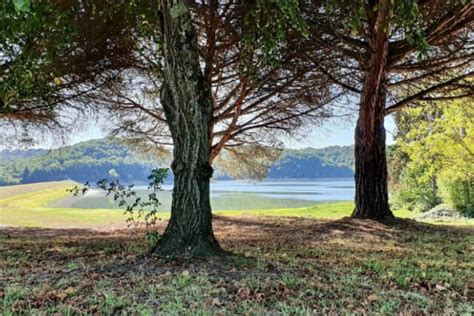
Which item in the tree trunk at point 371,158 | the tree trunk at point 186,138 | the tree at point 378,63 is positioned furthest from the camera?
the tree trunk at point 371,158

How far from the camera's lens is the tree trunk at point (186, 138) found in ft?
11.3

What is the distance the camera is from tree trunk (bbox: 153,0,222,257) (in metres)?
3.45

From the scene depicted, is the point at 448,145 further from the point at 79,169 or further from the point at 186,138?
the point at 79,169

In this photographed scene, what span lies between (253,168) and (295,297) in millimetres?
10098

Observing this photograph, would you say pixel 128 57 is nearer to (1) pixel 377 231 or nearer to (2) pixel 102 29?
(2) pixel 102 29

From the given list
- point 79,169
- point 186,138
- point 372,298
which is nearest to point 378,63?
point 186,138

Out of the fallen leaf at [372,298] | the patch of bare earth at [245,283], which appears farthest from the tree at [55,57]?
the fallen leaf at [372,298]

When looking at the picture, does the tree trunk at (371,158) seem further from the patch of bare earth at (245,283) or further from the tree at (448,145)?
the tree at (448,145)

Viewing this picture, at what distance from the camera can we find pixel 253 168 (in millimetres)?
12555

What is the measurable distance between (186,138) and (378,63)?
4301 mm

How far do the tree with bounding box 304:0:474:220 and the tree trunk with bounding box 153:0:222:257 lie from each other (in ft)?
10.6

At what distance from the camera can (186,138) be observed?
3.53 m

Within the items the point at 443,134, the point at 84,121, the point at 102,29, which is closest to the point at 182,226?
the point at 102,29

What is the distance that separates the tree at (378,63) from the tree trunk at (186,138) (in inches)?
127
